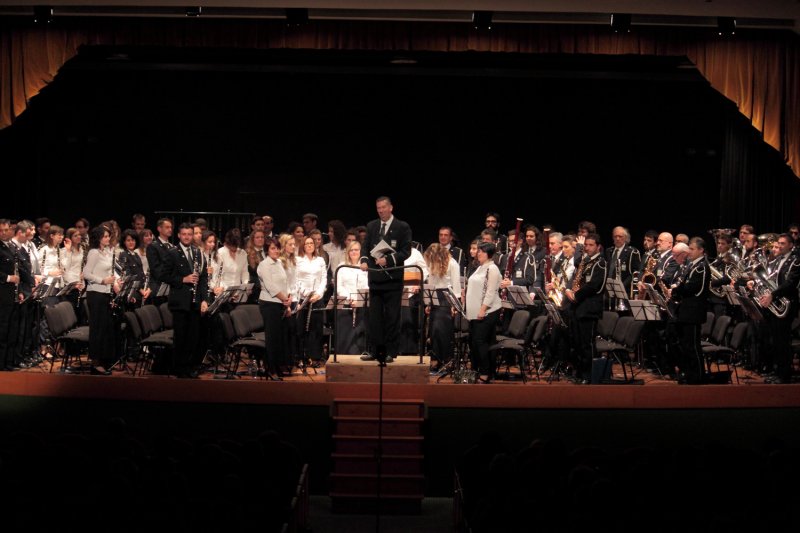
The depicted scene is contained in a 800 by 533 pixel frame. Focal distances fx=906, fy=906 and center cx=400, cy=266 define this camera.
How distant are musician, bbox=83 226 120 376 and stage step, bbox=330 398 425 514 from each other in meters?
3.64

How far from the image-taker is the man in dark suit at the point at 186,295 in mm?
9531

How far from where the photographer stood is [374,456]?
752 centimetres

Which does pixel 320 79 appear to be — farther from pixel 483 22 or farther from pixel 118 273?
pixel 118 273

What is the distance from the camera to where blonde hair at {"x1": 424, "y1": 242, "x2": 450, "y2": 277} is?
408 inches

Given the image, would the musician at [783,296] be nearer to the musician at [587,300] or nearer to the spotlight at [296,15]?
the musician at [587,300]

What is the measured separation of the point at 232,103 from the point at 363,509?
10.0 m

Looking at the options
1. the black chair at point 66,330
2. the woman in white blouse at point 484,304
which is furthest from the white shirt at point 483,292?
the black chair at point 66,330

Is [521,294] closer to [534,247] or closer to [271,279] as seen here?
[534,247]

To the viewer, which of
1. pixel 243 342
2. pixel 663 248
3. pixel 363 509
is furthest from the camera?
pixel 663 248

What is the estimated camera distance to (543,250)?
11.9 m

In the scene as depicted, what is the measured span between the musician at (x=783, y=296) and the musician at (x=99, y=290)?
727cm

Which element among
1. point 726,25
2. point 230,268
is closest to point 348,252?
point 230,268

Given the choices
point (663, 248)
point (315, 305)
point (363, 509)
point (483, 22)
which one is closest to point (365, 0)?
point (483, 22)

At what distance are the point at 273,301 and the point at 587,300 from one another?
3.40 metres
